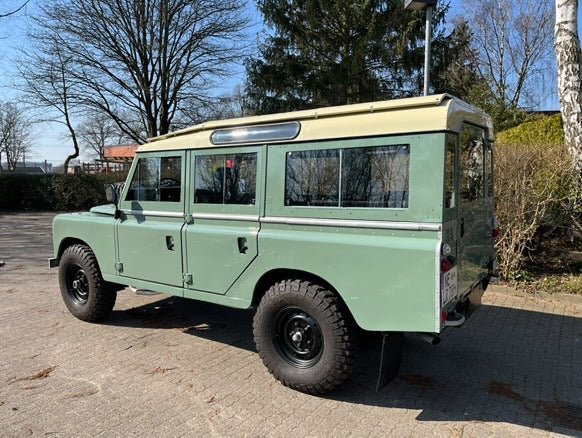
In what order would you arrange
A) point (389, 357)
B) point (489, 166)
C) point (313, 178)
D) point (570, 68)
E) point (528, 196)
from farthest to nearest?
point (570, 68) → point (528, 196) → point (489, 166) → point (313, 178) → point (389, 357)

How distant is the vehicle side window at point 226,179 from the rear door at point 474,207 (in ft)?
5.39

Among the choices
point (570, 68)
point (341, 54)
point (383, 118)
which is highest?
point (341, 54)

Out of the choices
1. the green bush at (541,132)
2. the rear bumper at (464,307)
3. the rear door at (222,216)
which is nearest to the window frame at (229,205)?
the rear door at (222,216)

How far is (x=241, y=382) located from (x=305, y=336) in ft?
2.30

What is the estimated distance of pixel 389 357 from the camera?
325 cm

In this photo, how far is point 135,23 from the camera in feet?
61.1

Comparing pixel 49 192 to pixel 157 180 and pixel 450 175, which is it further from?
pixel 450 175

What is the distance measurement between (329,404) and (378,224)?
4.54 ft

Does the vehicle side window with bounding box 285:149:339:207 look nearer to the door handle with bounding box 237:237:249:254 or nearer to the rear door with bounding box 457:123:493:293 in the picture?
the door handle with bounding box 237:237:249:254

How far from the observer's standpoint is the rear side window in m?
3.09

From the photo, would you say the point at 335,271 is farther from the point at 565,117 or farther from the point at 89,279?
the point at 565,117

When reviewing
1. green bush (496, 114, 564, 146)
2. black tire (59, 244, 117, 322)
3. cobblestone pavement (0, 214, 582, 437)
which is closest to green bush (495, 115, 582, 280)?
cobblestone pavement (0, 214, 582, 437)

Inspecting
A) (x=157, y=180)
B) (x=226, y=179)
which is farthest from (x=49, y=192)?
(x=226, y=179)

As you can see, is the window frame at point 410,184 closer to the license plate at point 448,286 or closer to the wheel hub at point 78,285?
the license plate at point 448,286
